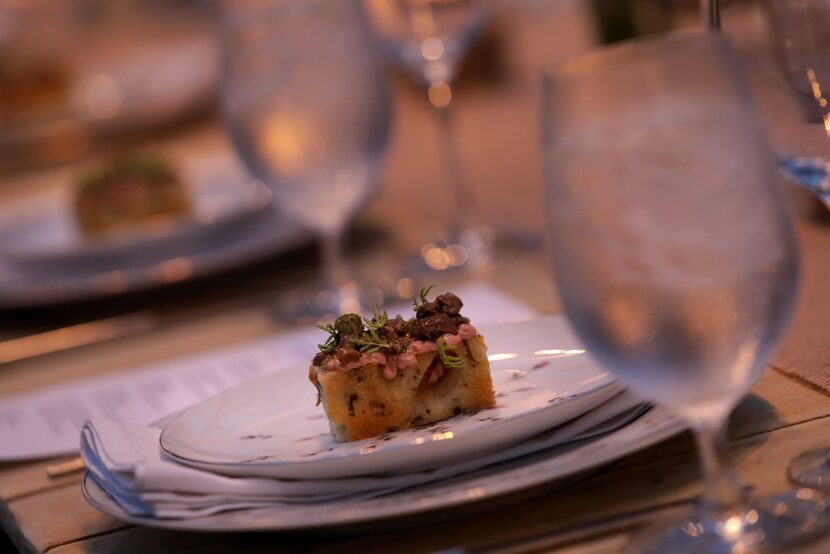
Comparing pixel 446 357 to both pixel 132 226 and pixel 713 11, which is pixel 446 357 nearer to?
pixel 713 11

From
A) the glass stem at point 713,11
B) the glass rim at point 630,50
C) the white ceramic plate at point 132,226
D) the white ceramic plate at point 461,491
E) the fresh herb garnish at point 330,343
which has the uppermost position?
the glass stem at point 713,11

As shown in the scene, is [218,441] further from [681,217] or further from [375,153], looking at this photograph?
[375,153]

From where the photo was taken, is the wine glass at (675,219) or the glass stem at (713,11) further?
the glass stem at (713,11)

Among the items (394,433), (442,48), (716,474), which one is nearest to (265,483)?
(394,433)

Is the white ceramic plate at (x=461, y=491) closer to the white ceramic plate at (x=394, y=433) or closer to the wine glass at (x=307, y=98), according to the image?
the white ceramic plate at (x=394, y=433)

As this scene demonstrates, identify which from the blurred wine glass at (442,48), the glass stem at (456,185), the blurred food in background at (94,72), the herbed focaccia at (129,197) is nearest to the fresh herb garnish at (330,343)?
the blurred wine glass at (442,48)

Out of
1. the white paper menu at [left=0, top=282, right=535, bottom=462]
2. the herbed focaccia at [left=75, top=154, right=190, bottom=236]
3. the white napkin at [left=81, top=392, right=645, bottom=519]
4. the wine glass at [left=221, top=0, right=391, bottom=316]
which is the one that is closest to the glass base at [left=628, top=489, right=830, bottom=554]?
the white napkin at [left=81, top=392, right=645, bottom=519]
